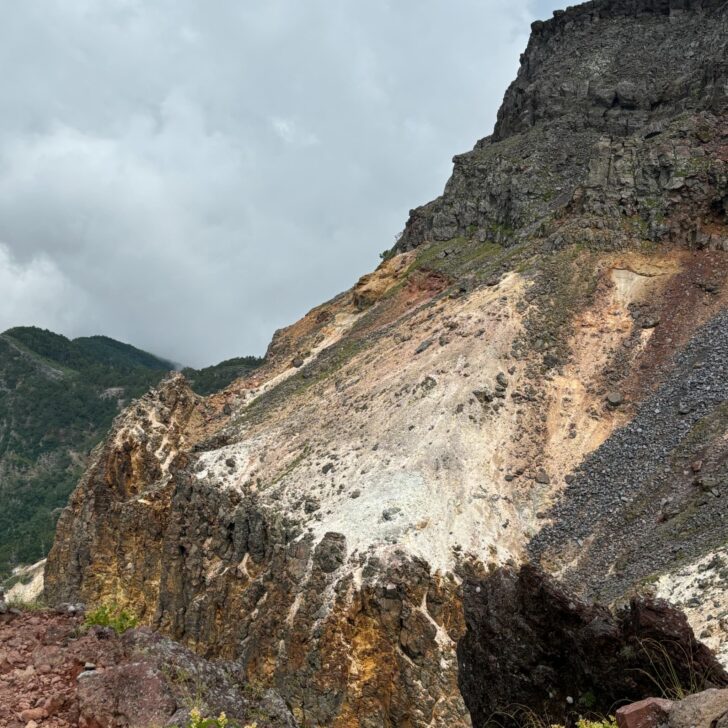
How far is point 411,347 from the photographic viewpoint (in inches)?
1307

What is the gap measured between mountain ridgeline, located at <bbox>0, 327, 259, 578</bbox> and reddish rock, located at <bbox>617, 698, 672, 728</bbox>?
10683 centimetres

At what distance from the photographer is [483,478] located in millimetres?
24609

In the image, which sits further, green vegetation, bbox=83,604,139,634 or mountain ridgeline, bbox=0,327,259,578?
mountain ridgeline, bbox=0,327,259,578

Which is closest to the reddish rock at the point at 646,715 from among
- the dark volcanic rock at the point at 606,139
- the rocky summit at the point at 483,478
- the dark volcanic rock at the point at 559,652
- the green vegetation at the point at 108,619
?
the rocky summit at the point at 483,478

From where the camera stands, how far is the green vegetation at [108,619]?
27.1 feet

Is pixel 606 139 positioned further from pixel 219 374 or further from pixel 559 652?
pixel 219 374

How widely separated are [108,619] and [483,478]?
1756 centimetres

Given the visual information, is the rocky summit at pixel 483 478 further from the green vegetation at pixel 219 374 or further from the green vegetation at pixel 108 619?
the green vegetation at pixel 219 374

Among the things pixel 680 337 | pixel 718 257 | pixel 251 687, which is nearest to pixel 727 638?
pixel 251 687

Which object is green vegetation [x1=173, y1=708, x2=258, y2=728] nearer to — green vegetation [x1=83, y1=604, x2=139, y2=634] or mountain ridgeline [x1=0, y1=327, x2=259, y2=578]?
green vegetation [x1=83, y1=604, x2=139, y2=634]

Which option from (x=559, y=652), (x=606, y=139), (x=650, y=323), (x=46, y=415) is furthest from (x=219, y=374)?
(x=559, y=652)

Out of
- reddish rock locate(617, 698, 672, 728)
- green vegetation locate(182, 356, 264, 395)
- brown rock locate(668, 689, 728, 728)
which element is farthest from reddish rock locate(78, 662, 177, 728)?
green vegetation locate(182, 356, 264, 395)

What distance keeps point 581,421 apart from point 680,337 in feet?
19.5

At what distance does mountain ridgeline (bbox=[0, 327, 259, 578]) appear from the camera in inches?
4857
